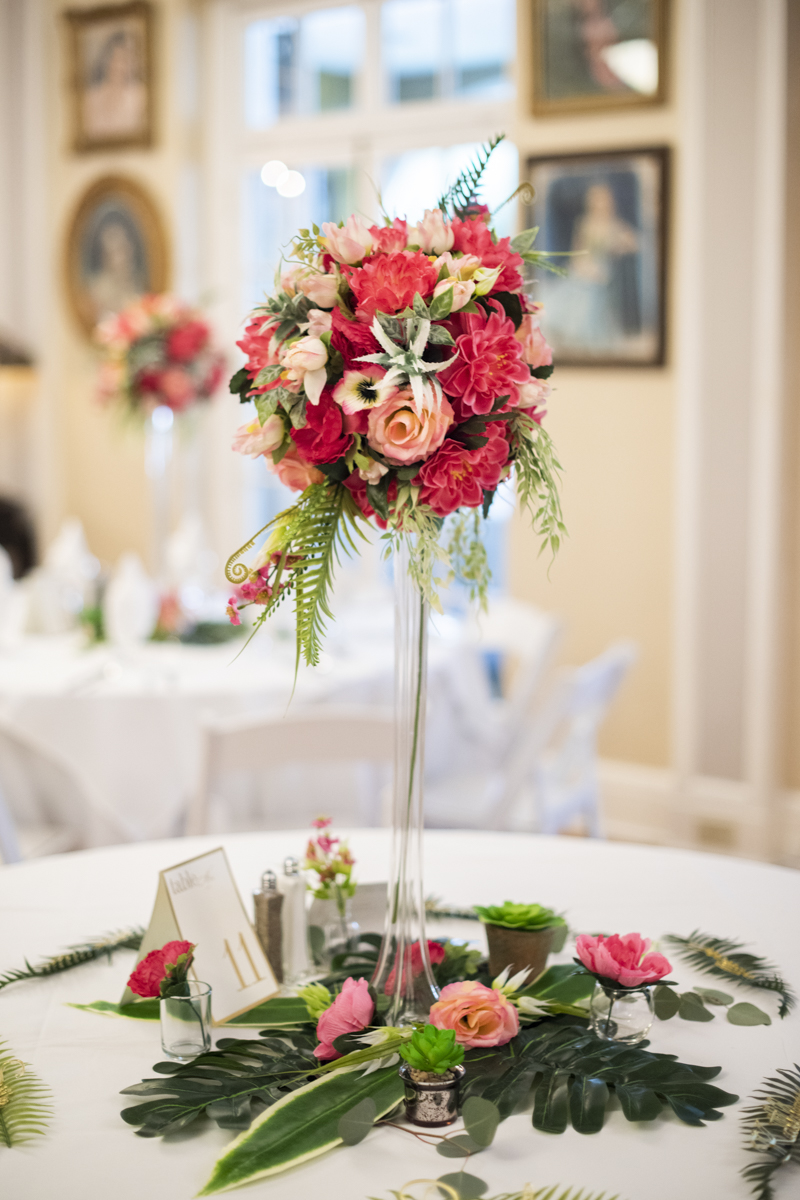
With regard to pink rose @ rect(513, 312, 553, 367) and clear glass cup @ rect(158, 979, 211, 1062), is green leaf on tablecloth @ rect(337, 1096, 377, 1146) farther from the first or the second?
pink rose @ rect(513, 312, 553, 367)

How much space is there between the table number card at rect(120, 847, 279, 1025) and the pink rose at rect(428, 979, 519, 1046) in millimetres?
193

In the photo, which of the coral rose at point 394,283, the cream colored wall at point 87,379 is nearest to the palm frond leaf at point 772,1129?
the coral rose at point 394,283

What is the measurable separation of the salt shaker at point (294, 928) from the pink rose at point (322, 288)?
532mm

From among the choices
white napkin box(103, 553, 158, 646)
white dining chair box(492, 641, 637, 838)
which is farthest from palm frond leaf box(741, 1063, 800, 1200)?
white napkin box(103, 553, 158, 646)

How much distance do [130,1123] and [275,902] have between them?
283mm

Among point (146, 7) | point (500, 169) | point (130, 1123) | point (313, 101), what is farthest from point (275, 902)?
point (146, 7)

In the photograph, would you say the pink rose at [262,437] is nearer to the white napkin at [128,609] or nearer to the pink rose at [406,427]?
the pink rose at [406,427]

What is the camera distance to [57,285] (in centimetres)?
530

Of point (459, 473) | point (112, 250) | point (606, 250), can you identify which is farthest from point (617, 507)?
point (459, 473)

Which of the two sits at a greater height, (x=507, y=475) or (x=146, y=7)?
(x=146, y=7)

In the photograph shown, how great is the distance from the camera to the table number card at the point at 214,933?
100 cm

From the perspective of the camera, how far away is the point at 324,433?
0.90 m

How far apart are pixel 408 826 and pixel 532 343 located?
423 mm

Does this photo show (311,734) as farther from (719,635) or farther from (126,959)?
(719,635)
